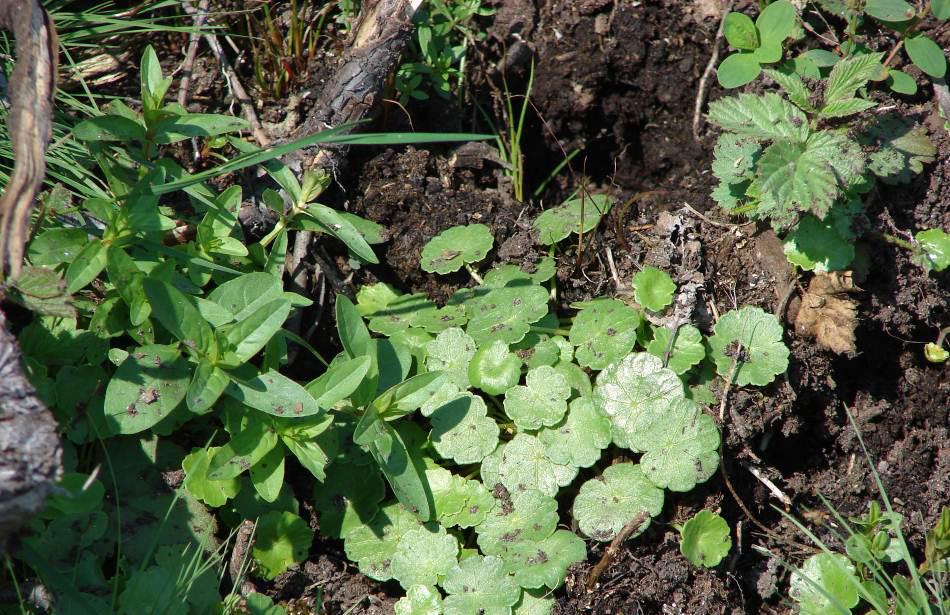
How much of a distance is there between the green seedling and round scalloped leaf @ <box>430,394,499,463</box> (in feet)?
4.44

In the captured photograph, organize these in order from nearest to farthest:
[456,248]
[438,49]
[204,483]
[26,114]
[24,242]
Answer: [24,242] → [26,114] → [204,483] → [456,248] → [438,49]

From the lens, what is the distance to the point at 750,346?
236 centimetres

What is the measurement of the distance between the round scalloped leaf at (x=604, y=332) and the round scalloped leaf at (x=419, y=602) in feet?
2.61

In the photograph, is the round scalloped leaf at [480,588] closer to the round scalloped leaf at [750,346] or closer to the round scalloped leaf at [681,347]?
the round scalloped leaf at [681,347]

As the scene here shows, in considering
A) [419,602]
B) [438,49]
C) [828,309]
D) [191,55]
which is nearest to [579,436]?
[419,602]

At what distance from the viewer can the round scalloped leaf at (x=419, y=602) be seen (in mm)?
2109

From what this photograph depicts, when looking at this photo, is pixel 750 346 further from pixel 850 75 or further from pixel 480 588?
pixel 480 588

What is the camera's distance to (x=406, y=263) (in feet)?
8.80

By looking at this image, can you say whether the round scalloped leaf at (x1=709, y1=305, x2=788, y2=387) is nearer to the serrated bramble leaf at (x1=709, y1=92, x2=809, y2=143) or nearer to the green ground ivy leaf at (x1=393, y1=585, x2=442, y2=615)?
the serrated bramble leaf at (x1=709, y1=92, x2=809, y2=143)

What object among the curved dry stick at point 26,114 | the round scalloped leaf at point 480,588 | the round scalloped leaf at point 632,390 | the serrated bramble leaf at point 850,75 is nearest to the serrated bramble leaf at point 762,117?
the serrated bramble leaf at point 850,75

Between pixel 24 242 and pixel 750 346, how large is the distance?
194 cm

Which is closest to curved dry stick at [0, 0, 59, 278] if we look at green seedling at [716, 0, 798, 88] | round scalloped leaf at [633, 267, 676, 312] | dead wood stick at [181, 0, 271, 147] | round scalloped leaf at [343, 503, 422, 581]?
dead wood stick at [181, 0, 271, 147]

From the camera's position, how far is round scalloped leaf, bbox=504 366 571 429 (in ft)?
7.47

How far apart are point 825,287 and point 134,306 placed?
2.04m
